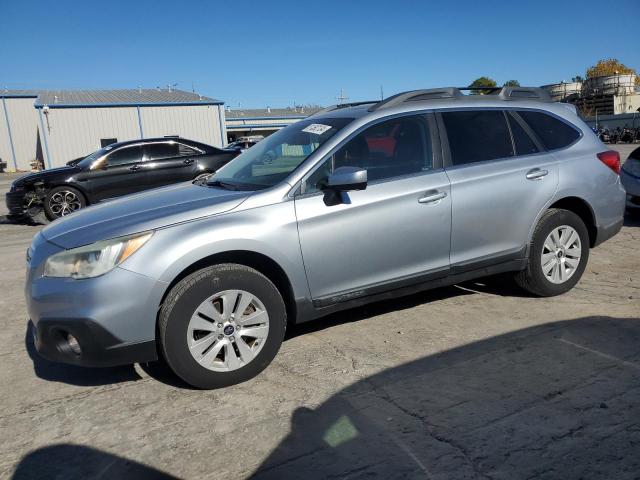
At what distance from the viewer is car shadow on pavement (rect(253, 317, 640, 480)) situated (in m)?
2.44

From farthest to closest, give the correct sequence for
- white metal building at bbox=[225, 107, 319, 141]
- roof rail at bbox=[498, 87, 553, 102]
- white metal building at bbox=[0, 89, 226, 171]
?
1. white metal building at bbox=[225, 107, 319, 141]
2. white metal building at bbox=[0, 89, 226, 171]
3. roof rail at bbox=[498, 87, 553, 102]

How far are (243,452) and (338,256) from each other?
1.43m

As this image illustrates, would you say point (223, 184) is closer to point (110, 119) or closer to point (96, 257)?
point (96, 257)

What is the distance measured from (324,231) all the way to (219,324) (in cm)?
91

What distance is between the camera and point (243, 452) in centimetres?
264

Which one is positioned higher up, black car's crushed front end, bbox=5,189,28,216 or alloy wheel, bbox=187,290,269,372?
black car's crushed front end, bbox=5,189,28,216

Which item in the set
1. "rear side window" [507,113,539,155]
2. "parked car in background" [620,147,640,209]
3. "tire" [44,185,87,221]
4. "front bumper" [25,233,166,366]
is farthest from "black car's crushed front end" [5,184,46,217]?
"parked car in background" [620,147,640,209]

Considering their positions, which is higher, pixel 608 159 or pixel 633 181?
pixel 608 159

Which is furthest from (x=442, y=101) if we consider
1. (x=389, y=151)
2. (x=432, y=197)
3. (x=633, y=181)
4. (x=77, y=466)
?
(x=633, y=181)

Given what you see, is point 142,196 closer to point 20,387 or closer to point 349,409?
point 20,387

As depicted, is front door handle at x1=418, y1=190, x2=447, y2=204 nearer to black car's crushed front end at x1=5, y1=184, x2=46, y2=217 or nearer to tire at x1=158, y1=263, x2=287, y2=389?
tire at x1=158, y1=263, x2=287, y2=389

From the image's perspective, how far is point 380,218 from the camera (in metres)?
3.72

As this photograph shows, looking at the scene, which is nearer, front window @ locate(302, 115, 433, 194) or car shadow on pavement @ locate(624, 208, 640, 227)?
front window @ locate(302, 115, 433, 194)

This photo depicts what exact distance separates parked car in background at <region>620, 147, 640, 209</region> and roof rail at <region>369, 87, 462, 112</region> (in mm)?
4904
